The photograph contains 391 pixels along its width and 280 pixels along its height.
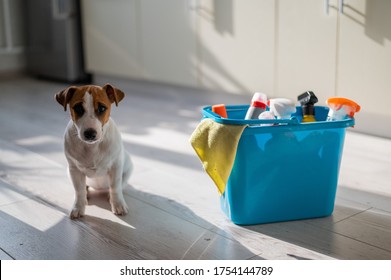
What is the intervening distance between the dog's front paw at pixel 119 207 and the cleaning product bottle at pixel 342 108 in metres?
0.65

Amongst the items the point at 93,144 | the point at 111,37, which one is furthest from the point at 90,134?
the point at 111,37

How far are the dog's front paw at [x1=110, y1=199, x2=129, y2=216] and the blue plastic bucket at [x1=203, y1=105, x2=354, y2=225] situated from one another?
11.9 inches

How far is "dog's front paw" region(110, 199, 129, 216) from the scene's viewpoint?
5.46 ft

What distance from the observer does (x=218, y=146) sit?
4.82 feet

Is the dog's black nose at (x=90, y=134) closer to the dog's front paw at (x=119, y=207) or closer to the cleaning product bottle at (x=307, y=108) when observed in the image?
the dog's front paw at (x=119, y=207)

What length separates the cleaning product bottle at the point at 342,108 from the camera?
5.02 feet

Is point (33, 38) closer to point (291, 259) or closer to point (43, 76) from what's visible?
point (43, 76)

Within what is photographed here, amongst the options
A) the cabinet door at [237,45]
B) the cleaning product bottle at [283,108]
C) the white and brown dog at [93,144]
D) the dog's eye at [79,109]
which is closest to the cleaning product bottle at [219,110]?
the cleaning product bottle at [283,108]

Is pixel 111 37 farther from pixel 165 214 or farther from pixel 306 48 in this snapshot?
pixel 165 214

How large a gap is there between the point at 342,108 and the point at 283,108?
159mm

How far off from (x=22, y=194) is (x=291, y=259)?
0.93 metres

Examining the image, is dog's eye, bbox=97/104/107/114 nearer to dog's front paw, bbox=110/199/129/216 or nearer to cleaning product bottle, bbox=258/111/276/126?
dog's front paw, bbox=110/199/129/216

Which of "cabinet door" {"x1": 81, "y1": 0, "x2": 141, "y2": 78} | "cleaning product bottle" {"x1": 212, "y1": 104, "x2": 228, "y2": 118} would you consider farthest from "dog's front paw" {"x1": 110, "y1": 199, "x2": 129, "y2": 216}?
"cabinet door" {"x1": 81, "y1": 0, "x2": 141, "y2": 78}

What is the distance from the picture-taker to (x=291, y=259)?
4.48 ft
